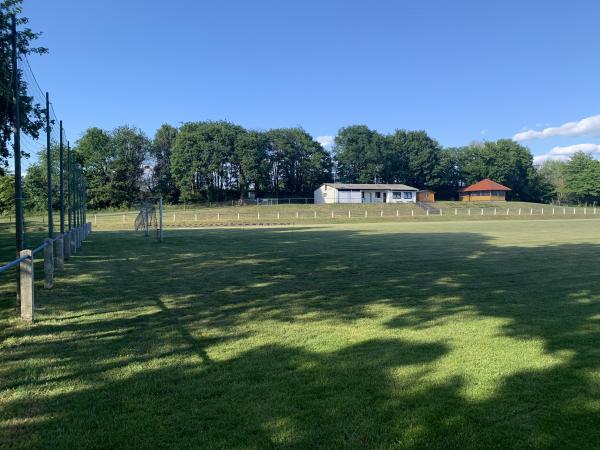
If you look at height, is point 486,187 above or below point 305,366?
above

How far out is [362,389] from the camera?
13.5 feet

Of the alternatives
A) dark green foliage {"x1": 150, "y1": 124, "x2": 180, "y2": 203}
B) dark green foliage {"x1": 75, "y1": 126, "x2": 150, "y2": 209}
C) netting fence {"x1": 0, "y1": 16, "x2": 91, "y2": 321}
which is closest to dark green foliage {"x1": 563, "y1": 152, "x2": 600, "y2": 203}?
dark green foliage {"x1": 150, "y1": 124, "x2": 180, "y2": 203}

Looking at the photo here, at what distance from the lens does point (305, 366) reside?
4.75 m

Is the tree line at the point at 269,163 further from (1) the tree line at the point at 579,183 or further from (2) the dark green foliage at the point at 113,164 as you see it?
(1) the tree line at the point at 579,183

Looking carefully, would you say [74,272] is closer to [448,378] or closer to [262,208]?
[448,378]

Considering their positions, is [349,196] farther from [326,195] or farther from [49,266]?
[49,266]

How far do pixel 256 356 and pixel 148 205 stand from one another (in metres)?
26.9

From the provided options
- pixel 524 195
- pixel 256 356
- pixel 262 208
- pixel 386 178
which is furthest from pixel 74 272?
pixel 524 195

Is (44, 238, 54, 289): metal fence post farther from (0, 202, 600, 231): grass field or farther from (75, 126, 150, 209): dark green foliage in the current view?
(75, 126, 150, 209): dark green foliage

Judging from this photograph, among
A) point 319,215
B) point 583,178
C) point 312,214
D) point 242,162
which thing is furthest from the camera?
point 583,178

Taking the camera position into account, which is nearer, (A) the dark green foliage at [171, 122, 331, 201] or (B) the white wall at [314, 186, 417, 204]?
(B) the white wall at [314, 186, 417, 204]

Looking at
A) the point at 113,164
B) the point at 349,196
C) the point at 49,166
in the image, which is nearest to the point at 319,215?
the point at 349,196

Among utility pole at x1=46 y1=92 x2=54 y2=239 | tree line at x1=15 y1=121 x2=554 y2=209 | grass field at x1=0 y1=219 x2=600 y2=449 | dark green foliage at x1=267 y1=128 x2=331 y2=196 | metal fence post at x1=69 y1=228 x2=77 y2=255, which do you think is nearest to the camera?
grass field at x1=0 y1=219 x2=600 y2=449

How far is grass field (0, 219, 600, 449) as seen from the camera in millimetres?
A: 3391
